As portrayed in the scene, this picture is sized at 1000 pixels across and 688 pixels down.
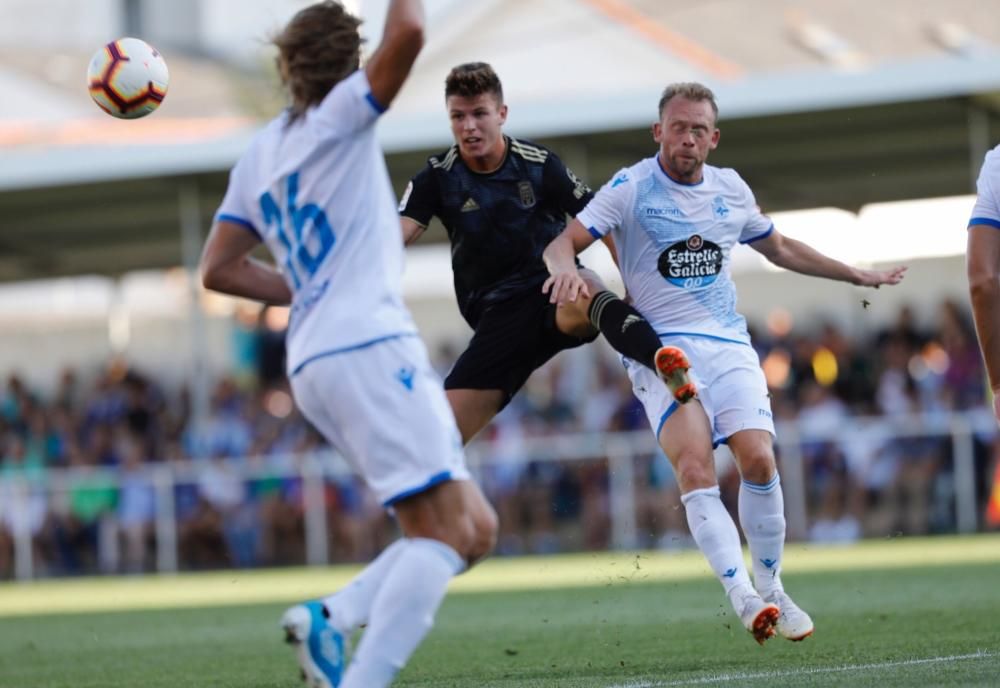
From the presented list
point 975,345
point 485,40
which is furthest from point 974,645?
point 485,40

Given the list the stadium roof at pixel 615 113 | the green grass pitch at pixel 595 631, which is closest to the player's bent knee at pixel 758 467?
the green grass pitch at pixel 595 631

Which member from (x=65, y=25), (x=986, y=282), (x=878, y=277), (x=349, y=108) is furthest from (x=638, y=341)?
(x=65, y=25)

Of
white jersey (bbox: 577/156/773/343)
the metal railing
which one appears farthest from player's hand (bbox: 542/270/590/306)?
the metal railing

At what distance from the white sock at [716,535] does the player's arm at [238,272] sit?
2.51 metres

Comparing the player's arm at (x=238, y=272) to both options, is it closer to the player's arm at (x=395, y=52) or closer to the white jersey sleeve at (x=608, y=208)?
the player's arm at (x=395, y=52)

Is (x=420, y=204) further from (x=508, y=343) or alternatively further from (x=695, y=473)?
(x=695, y=473)

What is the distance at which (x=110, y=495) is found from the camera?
67.1 ft

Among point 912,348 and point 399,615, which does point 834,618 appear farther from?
point 912,348

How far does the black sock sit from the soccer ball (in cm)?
210

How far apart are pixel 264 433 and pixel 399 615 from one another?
1637cm

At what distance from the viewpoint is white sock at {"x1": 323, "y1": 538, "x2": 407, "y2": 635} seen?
16.6 ft

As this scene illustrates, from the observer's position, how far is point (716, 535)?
7.30 metres

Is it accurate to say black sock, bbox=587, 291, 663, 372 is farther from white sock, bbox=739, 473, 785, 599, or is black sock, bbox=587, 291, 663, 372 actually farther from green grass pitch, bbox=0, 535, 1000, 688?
green grass pitch, bbox=0, 535, 1000, 688

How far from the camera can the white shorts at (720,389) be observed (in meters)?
7.61
